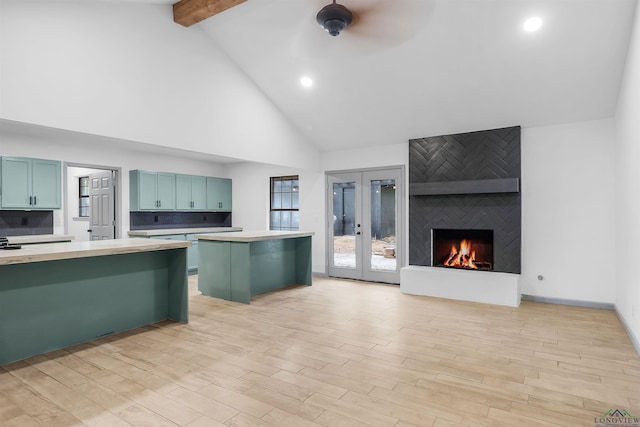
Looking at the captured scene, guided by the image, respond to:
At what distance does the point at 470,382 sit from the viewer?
269cm

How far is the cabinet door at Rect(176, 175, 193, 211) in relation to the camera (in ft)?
24.6

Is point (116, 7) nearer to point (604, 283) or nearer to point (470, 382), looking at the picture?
point (470, 382)

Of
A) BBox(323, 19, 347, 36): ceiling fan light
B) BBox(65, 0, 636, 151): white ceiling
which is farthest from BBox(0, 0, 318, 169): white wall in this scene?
BBox(323, 19, 347, 36): ceiling fan light

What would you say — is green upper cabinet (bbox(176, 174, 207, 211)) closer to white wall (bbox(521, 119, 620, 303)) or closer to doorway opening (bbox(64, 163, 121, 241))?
doorway opening (bbox(64, 163, 121, 241))

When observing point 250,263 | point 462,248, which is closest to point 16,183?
point 250,263

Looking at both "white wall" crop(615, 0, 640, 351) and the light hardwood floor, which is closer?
the light hardwood floor

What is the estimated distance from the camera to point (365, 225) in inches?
266

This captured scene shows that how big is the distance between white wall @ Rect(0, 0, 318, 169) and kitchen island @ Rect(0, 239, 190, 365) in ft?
4.75

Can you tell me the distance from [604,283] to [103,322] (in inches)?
236

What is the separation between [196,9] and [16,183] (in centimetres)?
359

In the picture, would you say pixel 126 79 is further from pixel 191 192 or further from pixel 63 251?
pixel 191 192

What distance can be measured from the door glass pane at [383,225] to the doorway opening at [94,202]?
4765mm

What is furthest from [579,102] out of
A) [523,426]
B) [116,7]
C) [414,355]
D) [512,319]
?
[116,7]

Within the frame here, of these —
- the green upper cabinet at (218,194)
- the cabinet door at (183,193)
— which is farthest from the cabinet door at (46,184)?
the green upper cabinet at (218,194)
